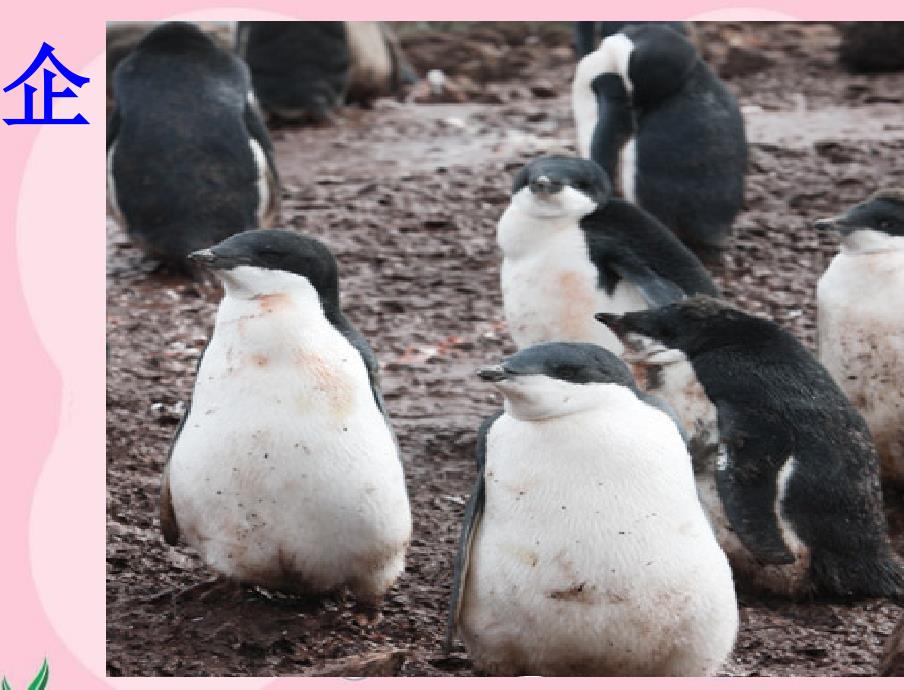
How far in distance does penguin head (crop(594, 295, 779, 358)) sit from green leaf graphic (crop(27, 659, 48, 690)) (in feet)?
6.47

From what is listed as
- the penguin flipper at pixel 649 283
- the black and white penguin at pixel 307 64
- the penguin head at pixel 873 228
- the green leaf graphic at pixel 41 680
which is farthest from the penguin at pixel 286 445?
the black and white penguin at pixel 307 64

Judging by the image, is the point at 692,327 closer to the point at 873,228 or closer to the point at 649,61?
the point at 873,228

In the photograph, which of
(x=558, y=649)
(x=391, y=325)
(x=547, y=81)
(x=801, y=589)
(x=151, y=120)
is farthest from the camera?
(x=547, y=81)

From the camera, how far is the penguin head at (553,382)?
3.69 m

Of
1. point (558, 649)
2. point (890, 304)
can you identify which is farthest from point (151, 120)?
point (558, 649)

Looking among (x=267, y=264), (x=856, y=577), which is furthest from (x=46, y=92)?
(x=856, y=577)

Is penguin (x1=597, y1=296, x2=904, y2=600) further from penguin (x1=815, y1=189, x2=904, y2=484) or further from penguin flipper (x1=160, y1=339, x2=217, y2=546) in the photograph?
penguin flipper (x1=160, y1=339, x2=217, y2=546)

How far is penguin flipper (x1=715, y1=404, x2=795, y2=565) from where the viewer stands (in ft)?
15.1

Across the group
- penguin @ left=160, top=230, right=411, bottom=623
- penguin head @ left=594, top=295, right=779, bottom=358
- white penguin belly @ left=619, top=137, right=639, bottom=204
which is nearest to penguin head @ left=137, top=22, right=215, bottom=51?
white penguin belly @ left=619, top=137, right=639, bottom=204

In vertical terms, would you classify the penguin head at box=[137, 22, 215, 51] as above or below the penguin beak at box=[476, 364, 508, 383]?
above

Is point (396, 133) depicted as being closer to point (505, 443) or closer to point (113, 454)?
point (113, 454)

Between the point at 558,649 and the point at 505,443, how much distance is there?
43 cm

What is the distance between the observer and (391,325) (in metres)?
6.96

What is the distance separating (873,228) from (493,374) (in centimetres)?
244
